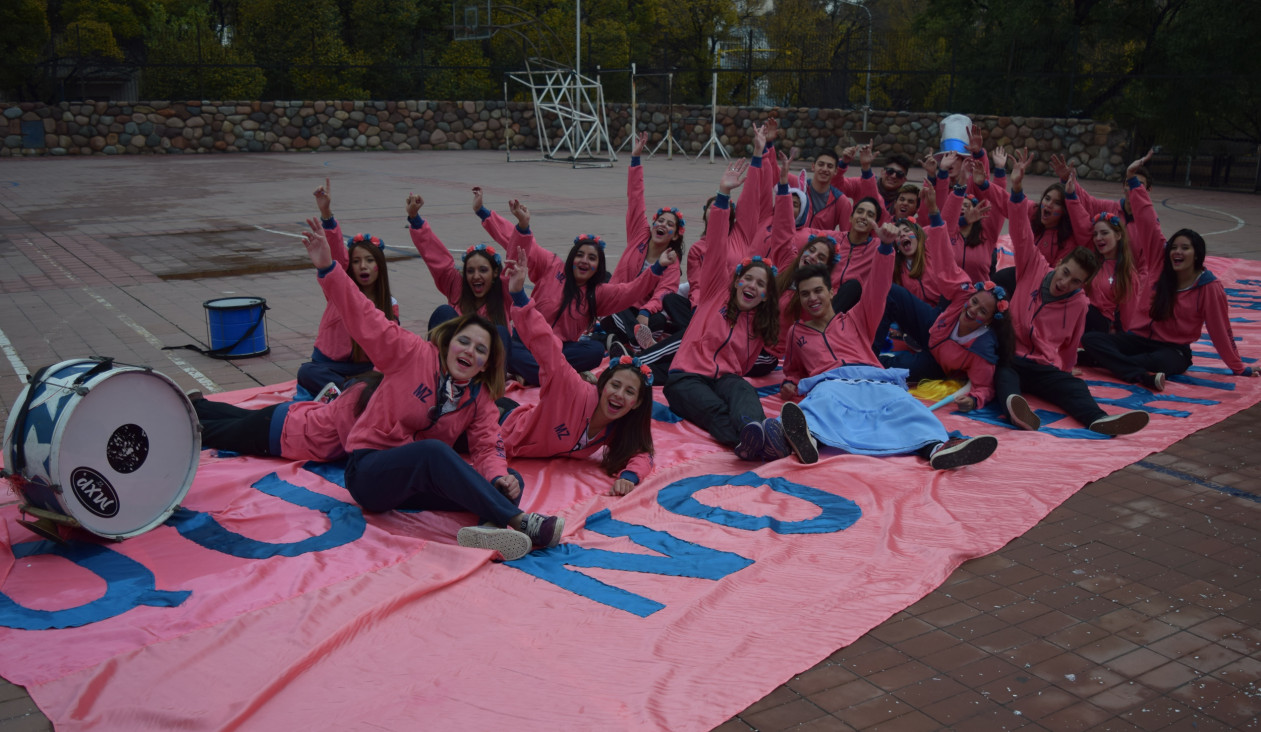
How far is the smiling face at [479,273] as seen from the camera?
6.50 metres

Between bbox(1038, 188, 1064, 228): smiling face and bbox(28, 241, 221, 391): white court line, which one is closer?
bbox(28, 241, 221, 391): white court line

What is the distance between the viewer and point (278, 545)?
4.27m

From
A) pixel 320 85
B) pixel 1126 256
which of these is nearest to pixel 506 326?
pixel 1126 256

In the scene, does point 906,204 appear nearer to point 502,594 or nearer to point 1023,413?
point 1023,413

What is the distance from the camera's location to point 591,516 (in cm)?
468

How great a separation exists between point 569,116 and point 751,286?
19602mm

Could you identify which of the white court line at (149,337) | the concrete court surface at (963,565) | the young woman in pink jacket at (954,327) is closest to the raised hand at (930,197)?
the young woman in pink jacket at (954,327)

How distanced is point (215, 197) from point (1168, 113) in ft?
59.1

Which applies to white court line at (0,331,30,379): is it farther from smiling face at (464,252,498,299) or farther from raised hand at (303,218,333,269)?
raised hand at (303,218,333,269)

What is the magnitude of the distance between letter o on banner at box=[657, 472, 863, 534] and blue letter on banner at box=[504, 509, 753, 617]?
0.33 meters

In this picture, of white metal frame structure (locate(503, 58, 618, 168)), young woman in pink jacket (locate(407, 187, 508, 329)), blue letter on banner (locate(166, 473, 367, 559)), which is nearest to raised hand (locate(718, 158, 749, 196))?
young woman in pink jacket (locate(407, 187, 508, 329))

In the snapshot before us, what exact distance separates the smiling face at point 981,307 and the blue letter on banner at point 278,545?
13.2ft

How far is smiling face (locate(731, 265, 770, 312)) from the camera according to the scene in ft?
19.7

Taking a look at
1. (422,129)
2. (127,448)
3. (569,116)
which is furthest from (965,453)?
(422,129)
